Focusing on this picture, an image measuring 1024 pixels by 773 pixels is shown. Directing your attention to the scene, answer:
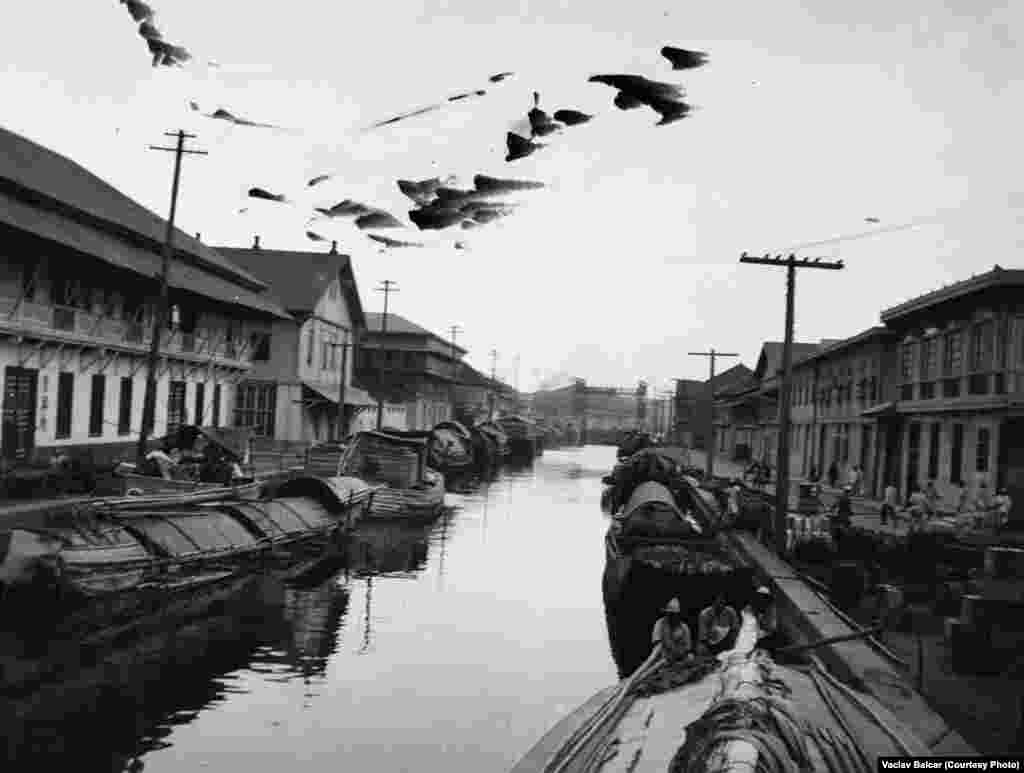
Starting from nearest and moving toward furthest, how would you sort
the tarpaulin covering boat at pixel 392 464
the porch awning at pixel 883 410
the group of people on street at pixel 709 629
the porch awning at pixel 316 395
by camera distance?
the group of people on street at pixel 709 629, the porch awning at pixel 883 410, the tarpaulin covering boat at pixel 392 464, the porch awning at pixel 316 395

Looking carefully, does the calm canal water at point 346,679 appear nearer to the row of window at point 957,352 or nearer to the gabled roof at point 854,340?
the row of window at point 957,352

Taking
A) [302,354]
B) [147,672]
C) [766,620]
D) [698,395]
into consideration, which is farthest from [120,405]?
[698,395]

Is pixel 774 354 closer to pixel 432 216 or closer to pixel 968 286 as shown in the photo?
pixel 968 286

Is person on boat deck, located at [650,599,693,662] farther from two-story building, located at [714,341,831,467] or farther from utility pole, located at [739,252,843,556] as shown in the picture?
two-story building, located at [714,341,831,467]

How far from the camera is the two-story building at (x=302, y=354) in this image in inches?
1966

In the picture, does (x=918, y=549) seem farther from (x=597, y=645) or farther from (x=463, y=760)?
→ (x=463, y=760)

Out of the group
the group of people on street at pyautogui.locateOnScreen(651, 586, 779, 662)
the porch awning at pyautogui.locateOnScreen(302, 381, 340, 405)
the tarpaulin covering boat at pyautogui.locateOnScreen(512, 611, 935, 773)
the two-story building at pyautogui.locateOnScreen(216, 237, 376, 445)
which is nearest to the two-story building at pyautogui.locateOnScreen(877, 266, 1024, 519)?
the group of people on street at pyautogui.locateOnScreen(651, 586, 779, 662)

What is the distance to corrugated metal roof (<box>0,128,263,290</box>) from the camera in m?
27.9

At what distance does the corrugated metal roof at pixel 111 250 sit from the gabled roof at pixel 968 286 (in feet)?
83.5

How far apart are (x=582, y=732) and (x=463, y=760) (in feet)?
10.1

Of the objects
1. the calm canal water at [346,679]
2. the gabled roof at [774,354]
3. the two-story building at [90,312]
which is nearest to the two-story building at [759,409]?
the gabled roof at [774,354]

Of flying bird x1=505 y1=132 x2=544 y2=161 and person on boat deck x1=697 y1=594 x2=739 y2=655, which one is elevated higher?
flying bird x1=505 y1=132 x2=544 y2=161

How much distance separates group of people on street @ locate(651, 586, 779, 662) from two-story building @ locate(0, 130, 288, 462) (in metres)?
18.9

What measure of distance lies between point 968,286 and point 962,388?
3.66 metres
